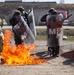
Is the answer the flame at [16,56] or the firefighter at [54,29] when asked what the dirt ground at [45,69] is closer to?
the flame at [16,56]

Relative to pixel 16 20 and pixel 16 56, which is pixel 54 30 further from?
pixel 16 56

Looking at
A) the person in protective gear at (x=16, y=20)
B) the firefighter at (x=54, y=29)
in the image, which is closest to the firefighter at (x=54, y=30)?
the firefighter at (x=54, y=29)

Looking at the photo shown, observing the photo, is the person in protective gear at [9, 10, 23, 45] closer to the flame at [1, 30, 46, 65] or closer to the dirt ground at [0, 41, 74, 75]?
the flame at [1, 30, 46, 65]

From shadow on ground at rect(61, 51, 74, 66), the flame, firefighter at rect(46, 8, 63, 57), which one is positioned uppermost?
firefighter at rect(46, 8, 63, 57)

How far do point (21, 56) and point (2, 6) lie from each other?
2275 inches

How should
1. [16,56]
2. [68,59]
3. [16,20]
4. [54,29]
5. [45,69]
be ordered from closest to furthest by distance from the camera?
[45,69]
[16,56]
[68,59]
[16,20]
[54,29]

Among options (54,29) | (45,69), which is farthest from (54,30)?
(45,69)

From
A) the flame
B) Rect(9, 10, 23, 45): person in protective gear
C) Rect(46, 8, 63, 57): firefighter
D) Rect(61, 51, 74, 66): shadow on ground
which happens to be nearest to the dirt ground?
Rect(61, 51, 74, 66): shadow on ground

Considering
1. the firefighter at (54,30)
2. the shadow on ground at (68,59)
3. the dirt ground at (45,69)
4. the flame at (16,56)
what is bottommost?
the shadow on ground at (68,59)

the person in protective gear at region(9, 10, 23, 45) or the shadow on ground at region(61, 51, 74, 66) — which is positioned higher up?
the person in protective gear at region(9, 10, 23, 45)

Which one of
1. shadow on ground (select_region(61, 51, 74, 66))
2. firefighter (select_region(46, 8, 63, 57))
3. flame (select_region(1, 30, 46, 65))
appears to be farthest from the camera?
firefighter (select_region(46, 8, 63, 57))

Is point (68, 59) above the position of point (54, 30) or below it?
below

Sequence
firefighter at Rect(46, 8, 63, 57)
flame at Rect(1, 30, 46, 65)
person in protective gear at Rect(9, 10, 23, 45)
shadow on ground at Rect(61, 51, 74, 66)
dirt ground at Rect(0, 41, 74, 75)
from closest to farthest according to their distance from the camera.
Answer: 1. dirt ground at Rect(0, 41, 74, 75)
2. flame at Rect(1, 30, 46, 65)
3. shadow on ground at Rect(61, 51, 74, 66)
4. person in protective gear at Rect(9, 10, 23, 45)
5. firefighter at Rect(46, 8, 63, 57)

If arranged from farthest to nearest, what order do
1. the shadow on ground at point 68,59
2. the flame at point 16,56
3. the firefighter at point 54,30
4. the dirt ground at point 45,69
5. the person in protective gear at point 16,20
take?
the firefighter at point 54,30 < the person in protective gear at point 16,20 < the shadow on ground at point 68,59 < the flame at point 16,56 < the dirt ground at point 45,69
